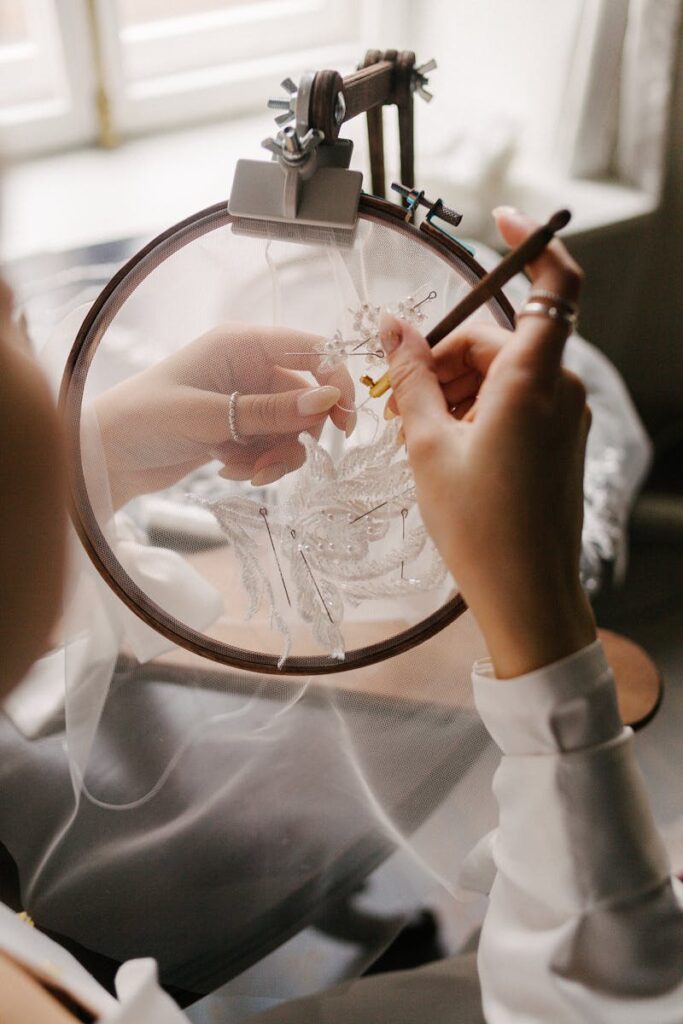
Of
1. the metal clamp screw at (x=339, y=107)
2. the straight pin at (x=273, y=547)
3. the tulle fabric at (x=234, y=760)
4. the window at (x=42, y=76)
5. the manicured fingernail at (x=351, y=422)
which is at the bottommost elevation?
the tulle fabric at (x=234, y=760)

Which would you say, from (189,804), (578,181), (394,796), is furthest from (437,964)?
(578,181)

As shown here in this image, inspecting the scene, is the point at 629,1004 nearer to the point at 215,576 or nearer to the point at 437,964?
the point at 437,964

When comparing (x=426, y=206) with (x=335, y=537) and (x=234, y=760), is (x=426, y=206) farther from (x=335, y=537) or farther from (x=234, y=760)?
(x=234, y=760)

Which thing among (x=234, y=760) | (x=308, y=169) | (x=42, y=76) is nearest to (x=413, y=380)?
(x=308, y=169)

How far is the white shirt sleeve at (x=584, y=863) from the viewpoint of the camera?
0.49 meters

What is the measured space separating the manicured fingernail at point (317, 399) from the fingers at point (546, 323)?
0.57ft

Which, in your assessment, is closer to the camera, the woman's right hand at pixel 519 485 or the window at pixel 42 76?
the woman's right hand at pixel 519 485

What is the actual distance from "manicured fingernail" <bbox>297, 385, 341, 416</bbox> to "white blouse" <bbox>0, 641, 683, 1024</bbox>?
0.21 meters

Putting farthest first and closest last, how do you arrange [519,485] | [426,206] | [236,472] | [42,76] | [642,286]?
1. [642,286]
2. [42,76]
3. [236,472]
4. [426,206]
5. [519,485]

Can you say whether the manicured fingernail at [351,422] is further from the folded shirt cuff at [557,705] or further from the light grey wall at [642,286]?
the light grey wall at [642,286]

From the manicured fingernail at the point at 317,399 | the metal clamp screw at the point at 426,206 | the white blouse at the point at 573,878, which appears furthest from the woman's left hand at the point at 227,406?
the white blouse at the point at 573,878

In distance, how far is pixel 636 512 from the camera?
172 centimetres

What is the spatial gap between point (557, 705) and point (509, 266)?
239mm

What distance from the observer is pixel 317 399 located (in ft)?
2.03
